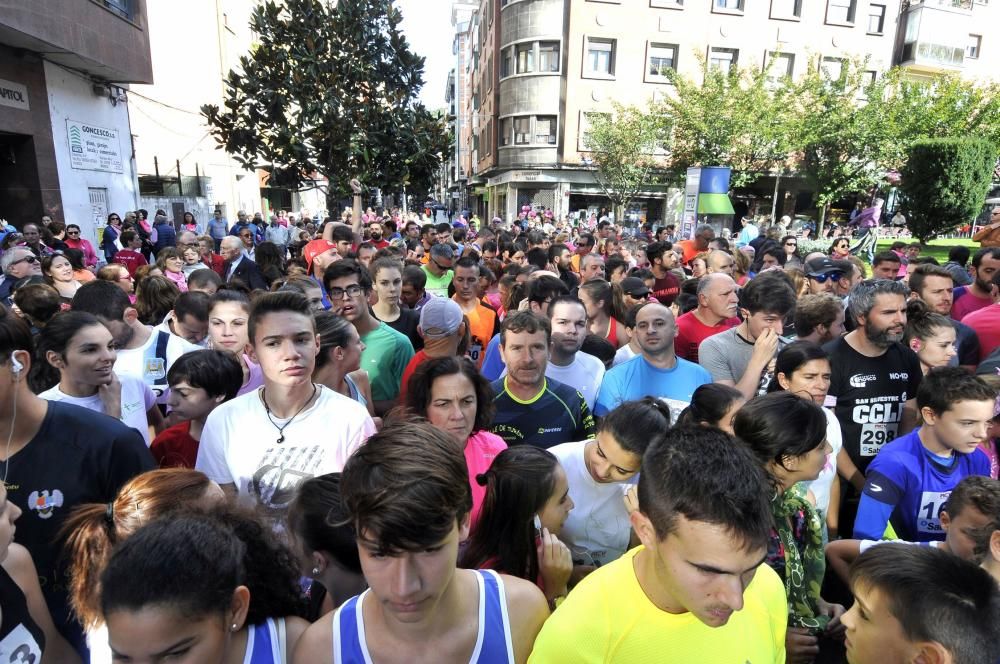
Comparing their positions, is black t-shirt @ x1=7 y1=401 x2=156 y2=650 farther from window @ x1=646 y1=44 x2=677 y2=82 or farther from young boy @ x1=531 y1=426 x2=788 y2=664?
window @ x1=646 y1=44 x2=677 y2=82

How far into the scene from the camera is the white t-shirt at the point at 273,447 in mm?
2311

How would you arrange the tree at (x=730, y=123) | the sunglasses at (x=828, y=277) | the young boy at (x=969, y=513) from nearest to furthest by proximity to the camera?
the young boy at (x=969, y=513) → the sunglasses at (x=828, y=277) → the tree at (x=730, y=123)

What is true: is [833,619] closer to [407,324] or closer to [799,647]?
[799,647]

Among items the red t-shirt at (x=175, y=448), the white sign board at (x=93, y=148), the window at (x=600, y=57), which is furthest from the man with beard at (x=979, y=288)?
the window at (x=600, y=57)

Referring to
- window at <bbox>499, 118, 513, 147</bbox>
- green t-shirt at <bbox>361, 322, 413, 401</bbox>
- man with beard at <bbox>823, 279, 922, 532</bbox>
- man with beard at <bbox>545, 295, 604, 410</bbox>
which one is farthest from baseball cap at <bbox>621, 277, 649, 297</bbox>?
window at <bbox>499, 118, 513, 147</bbox>

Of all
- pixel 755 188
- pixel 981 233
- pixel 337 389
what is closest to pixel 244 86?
pixel 337 389

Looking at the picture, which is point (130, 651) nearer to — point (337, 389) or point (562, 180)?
point (337, 389)

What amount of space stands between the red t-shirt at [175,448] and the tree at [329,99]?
733 centimetres

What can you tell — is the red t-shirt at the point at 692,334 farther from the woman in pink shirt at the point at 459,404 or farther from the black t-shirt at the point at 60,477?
the black t-shirt at the point at 60,477

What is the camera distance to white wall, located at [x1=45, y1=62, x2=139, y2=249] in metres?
13.0

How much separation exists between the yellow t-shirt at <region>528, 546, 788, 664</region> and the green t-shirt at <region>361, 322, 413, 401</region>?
2608 millimetres

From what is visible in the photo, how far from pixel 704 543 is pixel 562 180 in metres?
30.1

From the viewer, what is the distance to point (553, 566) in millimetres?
1874

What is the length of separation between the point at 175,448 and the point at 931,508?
12.6 ft
